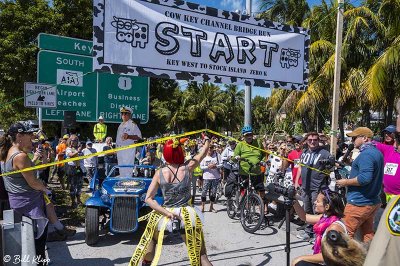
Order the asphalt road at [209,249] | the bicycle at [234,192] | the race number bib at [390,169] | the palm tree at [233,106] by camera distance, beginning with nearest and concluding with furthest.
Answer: the asphalt road at [209,249], the race number bib at [390,169], the bicycle at [234,192], the palm tree at [233,106]

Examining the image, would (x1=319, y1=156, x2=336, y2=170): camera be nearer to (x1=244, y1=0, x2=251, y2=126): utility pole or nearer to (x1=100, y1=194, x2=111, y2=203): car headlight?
(x1=244, y1=0, x2=251, y2=126): utility pole

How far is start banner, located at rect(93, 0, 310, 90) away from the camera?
15.0 feet

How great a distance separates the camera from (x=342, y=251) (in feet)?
7.84

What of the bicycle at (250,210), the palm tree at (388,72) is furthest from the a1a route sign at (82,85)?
the palm tree at (388,72)

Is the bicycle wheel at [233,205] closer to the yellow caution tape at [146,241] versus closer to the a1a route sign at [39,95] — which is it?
the yellow caution tape at [146,241]

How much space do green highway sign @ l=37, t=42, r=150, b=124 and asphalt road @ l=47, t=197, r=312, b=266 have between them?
5.37 meters

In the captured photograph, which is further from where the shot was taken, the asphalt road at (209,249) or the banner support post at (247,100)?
the banner support post at (247,100)

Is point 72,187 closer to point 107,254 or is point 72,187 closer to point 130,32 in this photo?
point 107,254

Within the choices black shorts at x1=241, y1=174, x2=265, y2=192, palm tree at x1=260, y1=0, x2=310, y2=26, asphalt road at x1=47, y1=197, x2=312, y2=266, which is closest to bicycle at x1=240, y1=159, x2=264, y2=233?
asphalt road at x1=47, y1=197, x2=312, y2=266

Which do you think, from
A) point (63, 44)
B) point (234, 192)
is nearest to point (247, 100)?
point (234, 192)

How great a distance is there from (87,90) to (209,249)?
8.10 meters

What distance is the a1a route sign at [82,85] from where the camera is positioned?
10102 mm

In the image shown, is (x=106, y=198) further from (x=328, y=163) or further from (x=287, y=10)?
(x=287, y=10)

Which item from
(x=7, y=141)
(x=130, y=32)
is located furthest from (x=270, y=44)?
(x=7, y=141)
